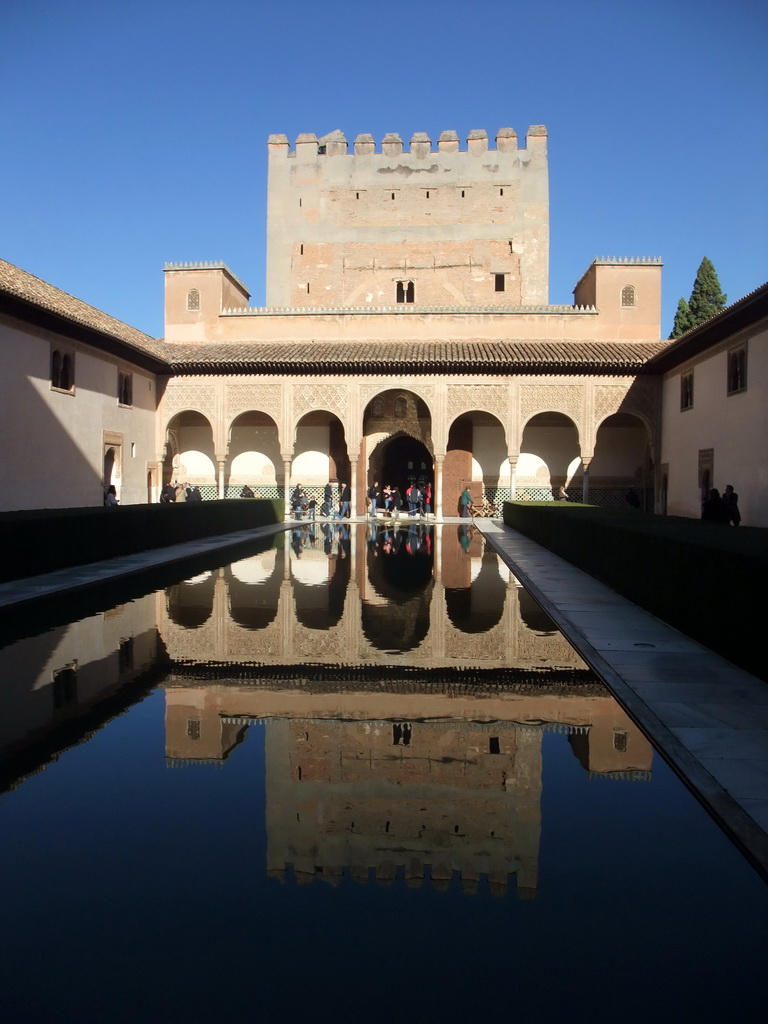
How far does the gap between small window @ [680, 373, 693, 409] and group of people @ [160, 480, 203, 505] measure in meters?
13.7

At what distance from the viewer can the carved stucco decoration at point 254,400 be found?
24703mm

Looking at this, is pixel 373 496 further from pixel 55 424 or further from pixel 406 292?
pixel 55 424

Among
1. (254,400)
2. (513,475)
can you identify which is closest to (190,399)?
(254,400)

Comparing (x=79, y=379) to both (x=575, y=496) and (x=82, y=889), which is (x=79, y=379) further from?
(x=82, y=889)

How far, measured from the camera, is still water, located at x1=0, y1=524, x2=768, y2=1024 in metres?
2.05

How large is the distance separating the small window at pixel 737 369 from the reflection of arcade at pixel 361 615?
7088mm

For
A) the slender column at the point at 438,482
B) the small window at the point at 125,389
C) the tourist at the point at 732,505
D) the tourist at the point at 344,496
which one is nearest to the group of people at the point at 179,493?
the small window at the point at 125,389

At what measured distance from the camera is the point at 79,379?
1941 cm

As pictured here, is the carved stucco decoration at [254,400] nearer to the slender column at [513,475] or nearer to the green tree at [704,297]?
the slender column at [513,475]

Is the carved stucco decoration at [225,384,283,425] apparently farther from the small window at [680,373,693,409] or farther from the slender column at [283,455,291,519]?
the small window at [680,373,693,409]

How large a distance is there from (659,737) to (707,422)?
55.4ft

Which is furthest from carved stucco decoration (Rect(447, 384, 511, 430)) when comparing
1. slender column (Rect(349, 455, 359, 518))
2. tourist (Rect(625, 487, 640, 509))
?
tourist (Rect(625, 487, 640, 509))

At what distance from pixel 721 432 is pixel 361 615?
43.4ft

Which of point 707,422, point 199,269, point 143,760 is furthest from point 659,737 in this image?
point 199,269
